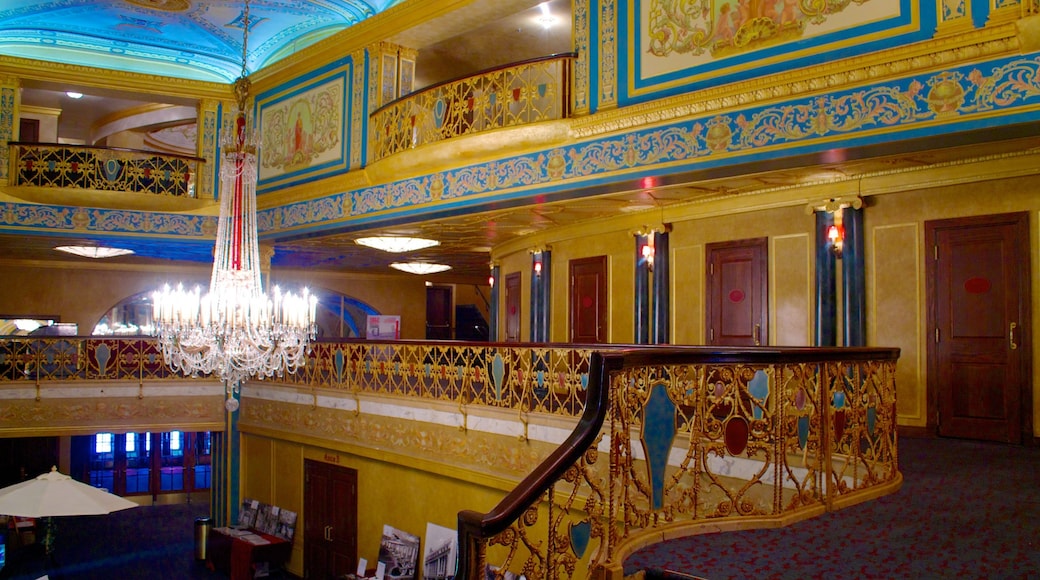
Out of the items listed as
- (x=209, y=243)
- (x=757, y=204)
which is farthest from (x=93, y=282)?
(x=757, y=204)

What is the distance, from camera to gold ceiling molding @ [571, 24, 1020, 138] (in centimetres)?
498

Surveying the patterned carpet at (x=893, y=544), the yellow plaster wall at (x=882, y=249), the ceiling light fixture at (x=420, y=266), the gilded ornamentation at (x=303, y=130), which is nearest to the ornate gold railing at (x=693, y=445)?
the patterned carpet at (x=893, y=544)

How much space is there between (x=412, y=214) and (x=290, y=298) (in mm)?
2144

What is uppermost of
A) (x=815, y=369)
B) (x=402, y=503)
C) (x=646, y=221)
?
(x=646, y=221)

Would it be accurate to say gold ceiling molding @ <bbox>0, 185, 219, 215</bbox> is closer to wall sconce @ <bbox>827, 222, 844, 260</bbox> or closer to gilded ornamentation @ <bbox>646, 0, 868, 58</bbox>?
gilded ornamentation @ <bbox>646, 0, 868, 58</bbox>

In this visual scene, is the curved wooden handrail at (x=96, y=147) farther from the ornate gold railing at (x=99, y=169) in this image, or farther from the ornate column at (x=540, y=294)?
the ornate column at (x=540, y=294)

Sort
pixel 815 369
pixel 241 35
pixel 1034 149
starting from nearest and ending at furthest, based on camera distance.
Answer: pixel 815 369 < pixel 1034 149 < pixel 241 35

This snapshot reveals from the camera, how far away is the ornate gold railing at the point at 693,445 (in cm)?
265

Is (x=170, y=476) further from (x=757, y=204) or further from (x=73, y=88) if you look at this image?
(x=757, y=204)

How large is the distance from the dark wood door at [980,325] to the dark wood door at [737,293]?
167 centimetres

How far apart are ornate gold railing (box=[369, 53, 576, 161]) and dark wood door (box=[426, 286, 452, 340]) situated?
10.9 meters

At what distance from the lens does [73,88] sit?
11.6m

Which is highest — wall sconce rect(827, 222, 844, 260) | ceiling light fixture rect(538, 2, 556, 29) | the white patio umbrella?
ceiling light fixture rect(538, 2, 556, 29)

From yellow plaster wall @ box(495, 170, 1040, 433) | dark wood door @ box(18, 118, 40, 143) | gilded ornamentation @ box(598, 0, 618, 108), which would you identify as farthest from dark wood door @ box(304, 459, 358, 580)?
dark wood door @ box(18, 118, 40, 143)
